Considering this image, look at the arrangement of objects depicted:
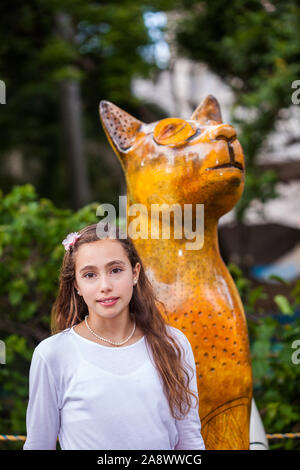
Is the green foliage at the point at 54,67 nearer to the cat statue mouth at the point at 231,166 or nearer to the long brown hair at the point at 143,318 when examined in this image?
the cat statue mouth at the point at 231,166

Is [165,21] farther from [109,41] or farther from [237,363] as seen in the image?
[237,363]

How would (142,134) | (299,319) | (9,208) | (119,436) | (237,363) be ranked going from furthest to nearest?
1. (9,208)
2. (299,319)
3. (142,134)
4. (237,363)
5. (119,436)

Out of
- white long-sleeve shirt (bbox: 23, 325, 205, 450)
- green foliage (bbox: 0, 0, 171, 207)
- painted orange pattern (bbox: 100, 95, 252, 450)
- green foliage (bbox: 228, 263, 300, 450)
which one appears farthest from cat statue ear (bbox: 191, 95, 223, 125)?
green foliage (bbox: 0, 0, 171, 207)

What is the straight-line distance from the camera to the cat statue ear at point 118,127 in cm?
214

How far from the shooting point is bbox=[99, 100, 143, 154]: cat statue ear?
214 centimetres

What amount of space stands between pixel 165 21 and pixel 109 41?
235 cm

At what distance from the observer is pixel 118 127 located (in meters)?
2.15

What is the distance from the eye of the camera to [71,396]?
1.28 m

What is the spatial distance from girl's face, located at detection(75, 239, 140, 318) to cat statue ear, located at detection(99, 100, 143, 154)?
84 centimetres

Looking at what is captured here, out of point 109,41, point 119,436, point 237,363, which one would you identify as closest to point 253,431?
point 237,363

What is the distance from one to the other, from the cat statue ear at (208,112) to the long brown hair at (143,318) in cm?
93

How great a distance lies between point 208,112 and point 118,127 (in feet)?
1.36

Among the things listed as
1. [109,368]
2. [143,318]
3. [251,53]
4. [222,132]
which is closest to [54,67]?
[251,53]

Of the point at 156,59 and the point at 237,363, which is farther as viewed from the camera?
the point at 156,59
